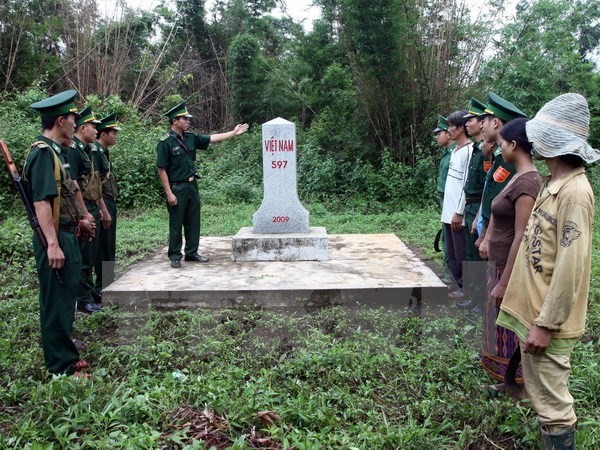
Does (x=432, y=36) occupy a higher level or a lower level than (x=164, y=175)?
higher

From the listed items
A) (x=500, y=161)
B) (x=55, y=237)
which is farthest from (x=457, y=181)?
(x=55, y=237)

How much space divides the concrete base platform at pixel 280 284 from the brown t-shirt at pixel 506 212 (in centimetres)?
158

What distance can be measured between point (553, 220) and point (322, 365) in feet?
5.64

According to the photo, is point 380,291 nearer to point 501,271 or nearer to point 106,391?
point 501,271

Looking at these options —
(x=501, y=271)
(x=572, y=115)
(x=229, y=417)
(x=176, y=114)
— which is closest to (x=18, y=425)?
(x=229, y=417)

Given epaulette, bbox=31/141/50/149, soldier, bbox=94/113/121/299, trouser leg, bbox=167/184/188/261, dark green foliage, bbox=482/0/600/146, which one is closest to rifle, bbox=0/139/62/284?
epaulette, bbox=31/141/50/149

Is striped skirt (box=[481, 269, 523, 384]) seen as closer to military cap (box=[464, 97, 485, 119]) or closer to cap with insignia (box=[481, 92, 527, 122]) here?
cap with insignia (box=[481, 92, 527, 122])

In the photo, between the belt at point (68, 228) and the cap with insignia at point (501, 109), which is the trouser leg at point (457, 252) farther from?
the belt at point (68, 228)

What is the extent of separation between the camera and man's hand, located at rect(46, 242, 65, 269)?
3084 mm

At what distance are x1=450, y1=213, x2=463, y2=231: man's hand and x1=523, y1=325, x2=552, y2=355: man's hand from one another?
260cm

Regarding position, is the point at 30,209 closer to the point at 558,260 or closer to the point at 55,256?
the point at 55,256

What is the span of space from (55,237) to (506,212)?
2.57m

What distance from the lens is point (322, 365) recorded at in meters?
3.34

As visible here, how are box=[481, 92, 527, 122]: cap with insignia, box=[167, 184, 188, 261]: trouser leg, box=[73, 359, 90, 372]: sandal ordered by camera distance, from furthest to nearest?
box=[167, 184, 188, 261]: trouser leg, box=[481, 92, 527, 122]: cap with insignia, box=[73, 359, 90, 372]: sandal
